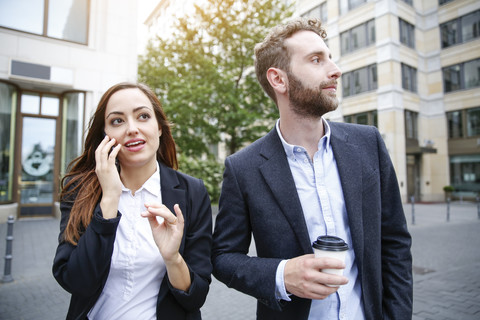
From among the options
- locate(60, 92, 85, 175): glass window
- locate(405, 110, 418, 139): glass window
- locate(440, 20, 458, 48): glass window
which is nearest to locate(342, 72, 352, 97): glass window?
locate(405, 110, 418, 139): glass window

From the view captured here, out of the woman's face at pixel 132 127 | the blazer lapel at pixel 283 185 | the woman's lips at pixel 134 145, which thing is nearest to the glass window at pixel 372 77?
the blazer lapel at pixel 283 185

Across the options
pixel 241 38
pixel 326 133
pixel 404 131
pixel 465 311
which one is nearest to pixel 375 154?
pixel 326 133

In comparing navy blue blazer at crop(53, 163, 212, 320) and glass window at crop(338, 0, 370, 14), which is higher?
glass window at crop(338, 0, 370, 14)

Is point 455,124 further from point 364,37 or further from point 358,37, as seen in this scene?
point 358,37

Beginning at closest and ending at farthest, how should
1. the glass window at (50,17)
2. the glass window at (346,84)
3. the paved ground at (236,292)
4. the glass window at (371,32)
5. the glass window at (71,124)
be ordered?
the paved ground at (236,292) → the glass window at (50,17) → the glass window at (71,124) → the glass window at (371,32) → the glass window at (346,84)

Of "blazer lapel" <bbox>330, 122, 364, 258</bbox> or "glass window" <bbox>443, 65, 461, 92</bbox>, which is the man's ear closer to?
"blazer lapel" <bbox>330, 122, 364, 258</bbox>

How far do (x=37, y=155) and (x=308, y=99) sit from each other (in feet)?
40.9

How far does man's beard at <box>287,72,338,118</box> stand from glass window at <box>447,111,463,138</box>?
27521 mm

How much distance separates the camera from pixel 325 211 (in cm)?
175

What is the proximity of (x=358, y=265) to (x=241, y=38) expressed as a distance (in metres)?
13.5

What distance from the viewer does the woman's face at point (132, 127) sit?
190 centimetres

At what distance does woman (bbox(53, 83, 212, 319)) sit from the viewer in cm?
161

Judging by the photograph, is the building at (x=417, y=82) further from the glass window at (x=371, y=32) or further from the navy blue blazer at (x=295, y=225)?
the navy blue blazer at (x=295, y=225)

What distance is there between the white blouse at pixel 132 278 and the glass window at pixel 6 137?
11361mm
